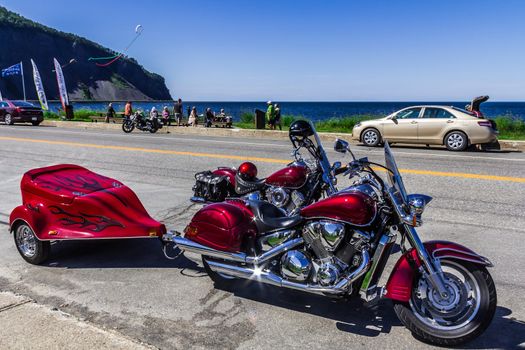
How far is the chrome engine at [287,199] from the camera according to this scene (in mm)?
5271

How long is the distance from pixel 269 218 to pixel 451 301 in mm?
1577

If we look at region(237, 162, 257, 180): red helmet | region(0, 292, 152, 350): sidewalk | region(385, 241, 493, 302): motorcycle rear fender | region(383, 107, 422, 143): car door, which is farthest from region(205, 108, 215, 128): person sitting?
region(385, 241, 493, 302): motorcycle rear fender

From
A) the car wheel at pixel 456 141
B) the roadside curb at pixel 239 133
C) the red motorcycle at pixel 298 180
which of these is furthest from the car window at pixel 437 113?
the red motorcycle at pixel 298 180

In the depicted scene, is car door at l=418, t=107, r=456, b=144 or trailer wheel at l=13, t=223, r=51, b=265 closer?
trailer wheel at l=13, t=223, r=51, b=265

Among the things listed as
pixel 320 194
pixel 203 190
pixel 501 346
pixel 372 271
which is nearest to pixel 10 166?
pixel 203 190

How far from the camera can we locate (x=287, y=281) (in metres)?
3.64

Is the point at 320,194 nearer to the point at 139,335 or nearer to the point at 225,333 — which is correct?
the point at 225,333

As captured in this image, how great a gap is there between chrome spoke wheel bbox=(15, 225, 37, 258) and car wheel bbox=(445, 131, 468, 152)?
13.4 m

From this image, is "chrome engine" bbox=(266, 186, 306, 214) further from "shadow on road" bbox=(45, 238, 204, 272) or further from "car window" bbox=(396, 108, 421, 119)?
"car window" bbox=(396, 108, 421, 119)

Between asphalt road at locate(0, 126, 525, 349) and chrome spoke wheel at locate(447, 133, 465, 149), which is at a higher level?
chrome spoke wheel at locate(447, 133, 465, 149)

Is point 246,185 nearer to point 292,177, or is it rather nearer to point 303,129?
point 292,177

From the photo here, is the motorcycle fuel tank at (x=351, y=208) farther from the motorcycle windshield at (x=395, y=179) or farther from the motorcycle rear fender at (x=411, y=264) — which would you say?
the motorcycle rear fender at (x=411, y=264)

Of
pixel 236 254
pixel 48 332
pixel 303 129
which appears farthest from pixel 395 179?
pixel 48 332

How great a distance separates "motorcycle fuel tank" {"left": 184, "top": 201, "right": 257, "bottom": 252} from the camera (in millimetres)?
4008
